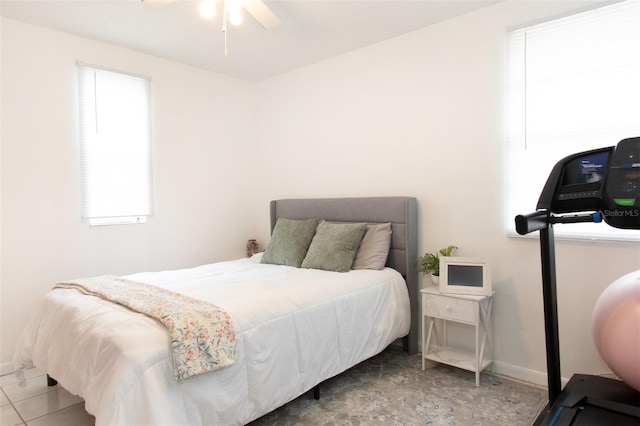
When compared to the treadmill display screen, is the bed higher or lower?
lower

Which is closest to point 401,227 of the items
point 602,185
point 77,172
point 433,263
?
point 433,263

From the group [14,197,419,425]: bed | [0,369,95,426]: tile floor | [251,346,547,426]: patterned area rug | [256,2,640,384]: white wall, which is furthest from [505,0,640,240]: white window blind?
[0,369,95,426]: tile floor

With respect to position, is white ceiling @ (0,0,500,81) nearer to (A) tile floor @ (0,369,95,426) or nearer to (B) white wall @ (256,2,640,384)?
(B) white wall @ (256,2,640,384)

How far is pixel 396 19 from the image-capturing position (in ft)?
10.2

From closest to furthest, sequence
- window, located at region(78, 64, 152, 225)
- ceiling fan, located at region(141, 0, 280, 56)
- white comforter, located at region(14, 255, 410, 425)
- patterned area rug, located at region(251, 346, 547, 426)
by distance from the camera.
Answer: white comforter, located at region(14, 255, 410, 425) → patterned area rug, located at region(251, 346, 547, 426) → ceiling fan, located at region(141, 0, 280, 56) → window, located at region(78, 64, 152, 225)

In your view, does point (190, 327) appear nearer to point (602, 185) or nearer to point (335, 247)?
point (335, 247)

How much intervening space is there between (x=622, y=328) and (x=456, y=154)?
165 cm

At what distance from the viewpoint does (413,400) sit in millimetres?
2533

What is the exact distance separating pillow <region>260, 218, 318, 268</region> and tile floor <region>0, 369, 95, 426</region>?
5.64ft

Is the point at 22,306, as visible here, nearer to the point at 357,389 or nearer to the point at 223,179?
the point at 223,179

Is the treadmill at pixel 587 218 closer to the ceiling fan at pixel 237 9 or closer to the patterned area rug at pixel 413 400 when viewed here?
the patterned area rug at pixel 413 400

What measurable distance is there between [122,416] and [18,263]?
2.17m

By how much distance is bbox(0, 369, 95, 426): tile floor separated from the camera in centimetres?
235

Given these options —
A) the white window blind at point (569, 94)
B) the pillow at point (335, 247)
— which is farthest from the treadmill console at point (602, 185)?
the pillow at point (335, 247)
